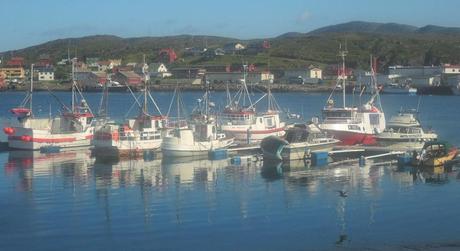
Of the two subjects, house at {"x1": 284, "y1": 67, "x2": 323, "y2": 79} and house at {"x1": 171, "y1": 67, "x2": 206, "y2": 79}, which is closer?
house at {"x1": 284, "y1": 67, "x2": 323, "y2": 79}

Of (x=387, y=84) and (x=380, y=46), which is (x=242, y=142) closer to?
(x=387, y=84)

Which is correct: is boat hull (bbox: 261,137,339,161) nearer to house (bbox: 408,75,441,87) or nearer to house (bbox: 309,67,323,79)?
house (bbox: 408,75,441,87)

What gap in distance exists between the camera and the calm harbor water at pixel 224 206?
1138cm

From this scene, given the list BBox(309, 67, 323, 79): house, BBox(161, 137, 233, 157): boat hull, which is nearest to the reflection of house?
BBox(309, 67, 323, 79): house

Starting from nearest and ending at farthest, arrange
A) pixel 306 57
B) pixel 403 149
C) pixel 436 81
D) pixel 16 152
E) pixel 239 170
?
pixel 239 170, pixel 403 149, pixel 16 152, pixel 436 81, pixel 306 57

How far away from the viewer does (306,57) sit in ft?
322

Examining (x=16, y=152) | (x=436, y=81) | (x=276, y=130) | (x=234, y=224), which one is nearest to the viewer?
(x=234, y=224)

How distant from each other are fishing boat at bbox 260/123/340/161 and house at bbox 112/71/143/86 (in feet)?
175

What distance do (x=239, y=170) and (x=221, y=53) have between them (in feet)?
278

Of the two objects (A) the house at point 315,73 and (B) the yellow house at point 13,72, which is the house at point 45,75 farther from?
(A) the house at point 315,73

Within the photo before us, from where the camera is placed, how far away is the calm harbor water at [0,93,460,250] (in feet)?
37.3

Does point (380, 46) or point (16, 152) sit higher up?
point (380, 46)

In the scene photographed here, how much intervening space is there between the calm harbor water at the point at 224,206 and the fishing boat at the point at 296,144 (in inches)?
25.2

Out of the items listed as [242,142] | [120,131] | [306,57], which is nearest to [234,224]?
[120,131]
